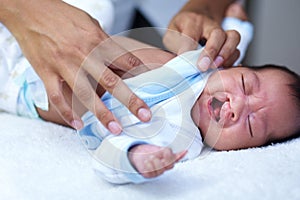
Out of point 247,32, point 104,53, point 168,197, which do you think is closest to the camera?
point 168,197

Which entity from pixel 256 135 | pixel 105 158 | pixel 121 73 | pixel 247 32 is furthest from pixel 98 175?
pixel 247 32

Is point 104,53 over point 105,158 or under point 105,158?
over

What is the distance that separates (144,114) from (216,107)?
7.9 inches

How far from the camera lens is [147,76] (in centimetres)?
85

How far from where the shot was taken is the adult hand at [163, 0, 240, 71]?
0.98 metres

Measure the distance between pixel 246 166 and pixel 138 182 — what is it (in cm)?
19

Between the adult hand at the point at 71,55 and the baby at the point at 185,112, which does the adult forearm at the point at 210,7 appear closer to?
the baby at the point at 185,112

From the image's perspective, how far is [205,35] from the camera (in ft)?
3.81

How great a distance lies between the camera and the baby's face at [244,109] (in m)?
0.91

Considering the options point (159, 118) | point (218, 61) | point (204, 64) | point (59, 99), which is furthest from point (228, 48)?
point (59, 99)

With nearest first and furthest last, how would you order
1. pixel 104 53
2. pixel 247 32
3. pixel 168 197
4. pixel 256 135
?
pixel 168 197, pixel 104 53, pixel 256 135, pixel 247 32

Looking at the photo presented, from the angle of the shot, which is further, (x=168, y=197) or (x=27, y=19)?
(x=27, y=19)

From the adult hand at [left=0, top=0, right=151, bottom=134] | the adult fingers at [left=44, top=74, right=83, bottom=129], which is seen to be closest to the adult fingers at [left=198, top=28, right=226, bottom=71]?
the adult hand at [left=0, top=0, right=151, bottom=134]

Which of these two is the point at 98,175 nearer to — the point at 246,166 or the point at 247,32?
the point at 246,166
